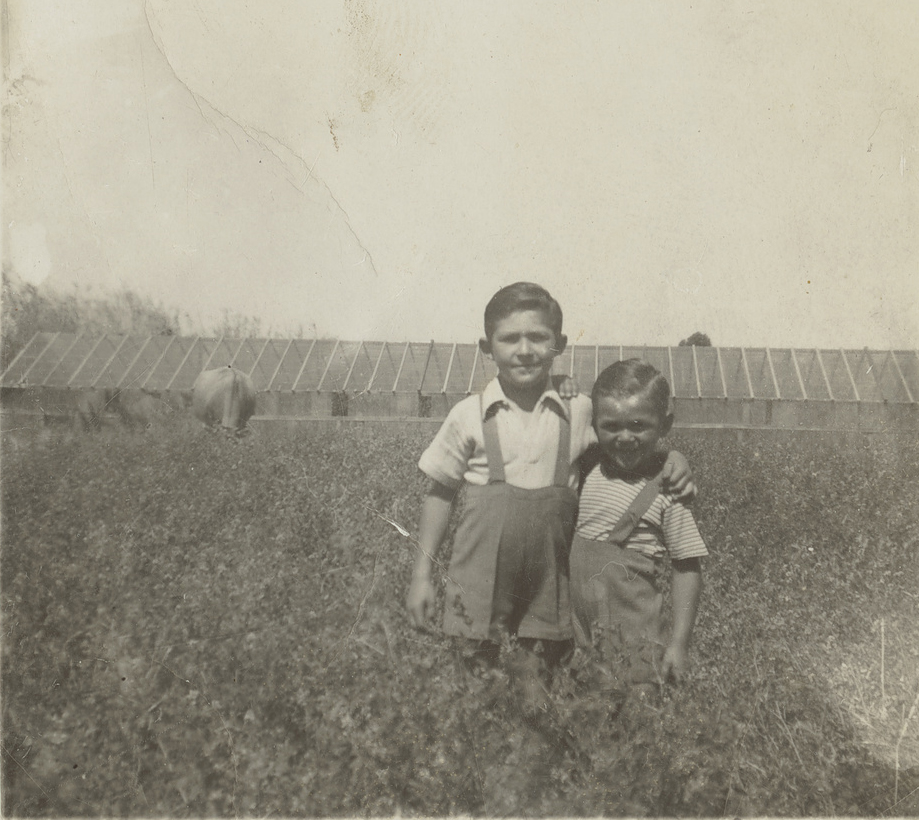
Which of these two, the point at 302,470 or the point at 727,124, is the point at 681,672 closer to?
the point at 302,470

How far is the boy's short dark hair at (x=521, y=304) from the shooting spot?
3.21 meters

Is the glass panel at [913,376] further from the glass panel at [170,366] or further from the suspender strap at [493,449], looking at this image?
the glass panel at [170,366]

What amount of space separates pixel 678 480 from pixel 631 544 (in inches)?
14.6

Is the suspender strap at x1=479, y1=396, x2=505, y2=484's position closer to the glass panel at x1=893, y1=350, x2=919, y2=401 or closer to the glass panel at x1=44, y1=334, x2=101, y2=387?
the glass panel at x1=44, y1=334, x2=101, y2=387

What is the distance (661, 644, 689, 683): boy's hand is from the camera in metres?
3.07

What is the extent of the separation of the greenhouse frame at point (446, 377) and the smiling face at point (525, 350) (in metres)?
7.10

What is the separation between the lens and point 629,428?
296cm

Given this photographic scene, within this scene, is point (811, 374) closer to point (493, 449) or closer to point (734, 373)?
point (734, 373)

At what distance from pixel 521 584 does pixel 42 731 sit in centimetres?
288

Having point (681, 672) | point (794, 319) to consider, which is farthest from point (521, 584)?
point (794, 319)

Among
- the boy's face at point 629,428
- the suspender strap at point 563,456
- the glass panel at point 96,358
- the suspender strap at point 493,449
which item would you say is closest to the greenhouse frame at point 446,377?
the glass panel at point 96,358

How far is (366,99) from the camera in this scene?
4109 mm

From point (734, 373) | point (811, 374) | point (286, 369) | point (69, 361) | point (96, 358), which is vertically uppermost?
point (734, 373)

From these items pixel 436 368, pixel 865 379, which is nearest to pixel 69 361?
pixel 436 368
